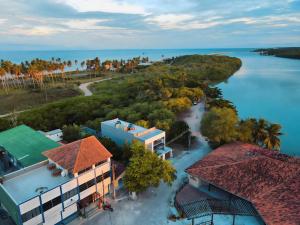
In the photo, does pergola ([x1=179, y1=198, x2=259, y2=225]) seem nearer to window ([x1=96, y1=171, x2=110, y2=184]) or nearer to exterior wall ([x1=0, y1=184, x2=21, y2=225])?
window ([x1=96, y1=171, x2=110, y2=184])

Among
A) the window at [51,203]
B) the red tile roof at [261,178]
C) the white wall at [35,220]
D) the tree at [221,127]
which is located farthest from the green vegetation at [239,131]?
the white wall at [35,220]

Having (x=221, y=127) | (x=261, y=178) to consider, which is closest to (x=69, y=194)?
(x=261, y=178)

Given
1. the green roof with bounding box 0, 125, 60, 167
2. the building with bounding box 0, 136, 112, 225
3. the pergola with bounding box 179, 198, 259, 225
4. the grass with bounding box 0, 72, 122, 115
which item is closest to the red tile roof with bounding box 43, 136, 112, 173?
the building with bounding box 0, 136, 112, 225

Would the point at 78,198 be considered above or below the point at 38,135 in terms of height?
below

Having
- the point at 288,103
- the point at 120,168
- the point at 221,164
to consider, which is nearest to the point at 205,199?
the point at 221,164

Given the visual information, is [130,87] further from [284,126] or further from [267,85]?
[267,85]

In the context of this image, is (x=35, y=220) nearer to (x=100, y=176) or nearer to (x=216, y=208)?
(x=100, y=176)
